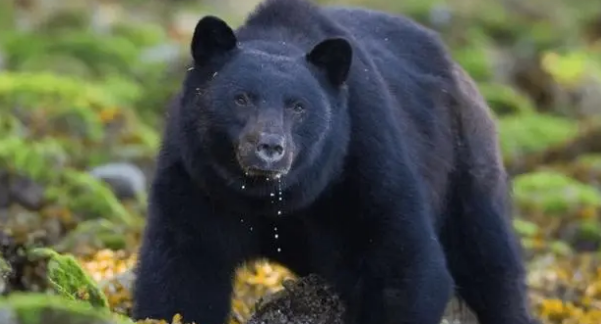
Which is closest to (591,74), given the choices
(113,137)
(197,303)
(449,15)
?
(449,15)

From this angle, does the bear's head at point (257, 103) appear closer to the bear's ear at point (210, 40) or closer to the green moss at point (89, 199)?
the bear's ear at point (210, 40)

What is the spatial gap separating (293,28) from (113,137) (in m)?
10.6

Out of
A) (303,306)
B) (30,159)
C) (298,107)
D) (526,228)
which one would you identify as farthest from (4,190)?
(298,107)

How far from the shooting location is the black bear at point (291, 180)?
324 inches

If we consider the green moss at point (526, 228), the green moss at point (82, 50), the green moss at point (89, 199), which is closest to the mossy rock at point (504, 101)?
the green moss at point (82, 50)

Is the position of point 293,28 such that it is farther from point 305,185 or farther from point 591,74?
point 591,74

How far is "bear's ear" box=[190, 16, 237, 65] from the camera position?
833 cm

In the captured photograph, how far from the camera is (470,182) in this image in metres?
9.80

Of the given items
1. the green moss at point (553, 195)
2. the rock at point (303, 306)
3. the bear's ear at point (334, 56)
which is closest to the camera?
the bear's ear at point (334, 56)

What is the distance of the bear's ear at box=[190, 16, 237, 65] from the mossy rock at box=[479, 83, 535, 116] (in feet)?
62.1

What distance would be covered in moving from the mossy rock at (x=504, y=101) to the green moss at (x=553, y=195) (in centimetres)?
716

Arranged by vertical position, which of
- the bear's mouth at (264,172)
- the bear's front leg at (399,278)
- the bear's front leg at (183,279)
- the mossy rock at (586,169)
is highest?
the bear's mouth at (264,172)

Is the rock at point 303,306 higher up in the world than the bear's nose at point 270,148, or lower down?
lower down

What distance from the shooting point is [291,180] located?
8227mm
